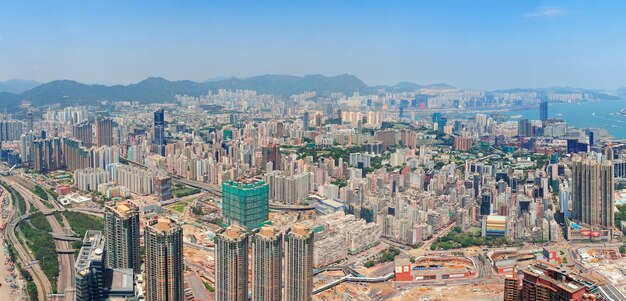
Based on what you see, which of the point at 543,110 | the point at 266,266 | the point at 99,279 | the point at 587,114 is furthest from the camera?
the point at 587,114

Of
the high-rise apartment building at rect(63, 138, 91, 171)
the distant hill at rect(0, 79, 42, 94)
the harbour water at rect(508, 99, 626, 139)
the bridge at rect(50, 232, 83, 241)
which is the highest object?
the distant hill at rect(0, 79, 42, 94)

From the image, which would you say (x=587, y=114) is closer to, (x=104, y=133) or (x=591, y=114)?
(x=591, y=114)

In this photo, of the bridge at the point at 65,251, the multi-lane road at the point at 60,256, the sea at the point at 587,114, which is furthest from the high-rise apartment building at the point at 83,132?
the sea at the point at 587,114

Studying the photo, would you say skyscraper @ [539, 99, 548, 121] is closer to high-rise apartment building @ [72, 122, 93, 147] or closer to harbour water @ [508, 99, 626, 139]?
harbour water @ [508, 99, 626, 139]

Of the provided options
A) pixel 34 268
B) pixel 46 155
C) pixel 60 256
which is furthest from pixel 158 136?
pixel 34 268

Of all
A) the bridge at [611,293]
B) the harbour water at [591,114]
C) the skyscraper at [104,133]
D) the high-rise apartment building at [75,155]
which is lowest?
the bridge at [611,293]

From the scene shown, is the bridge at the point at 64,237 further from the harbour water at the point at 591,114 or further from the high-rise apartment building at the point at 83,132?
the harbour water at the point at 591,114

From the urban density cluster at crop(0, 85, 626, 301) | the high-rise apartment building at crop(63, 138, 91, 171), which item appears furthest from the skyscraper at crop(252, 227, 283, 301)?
the high-rise apartment building at crop(63, 138, 91, 171)
